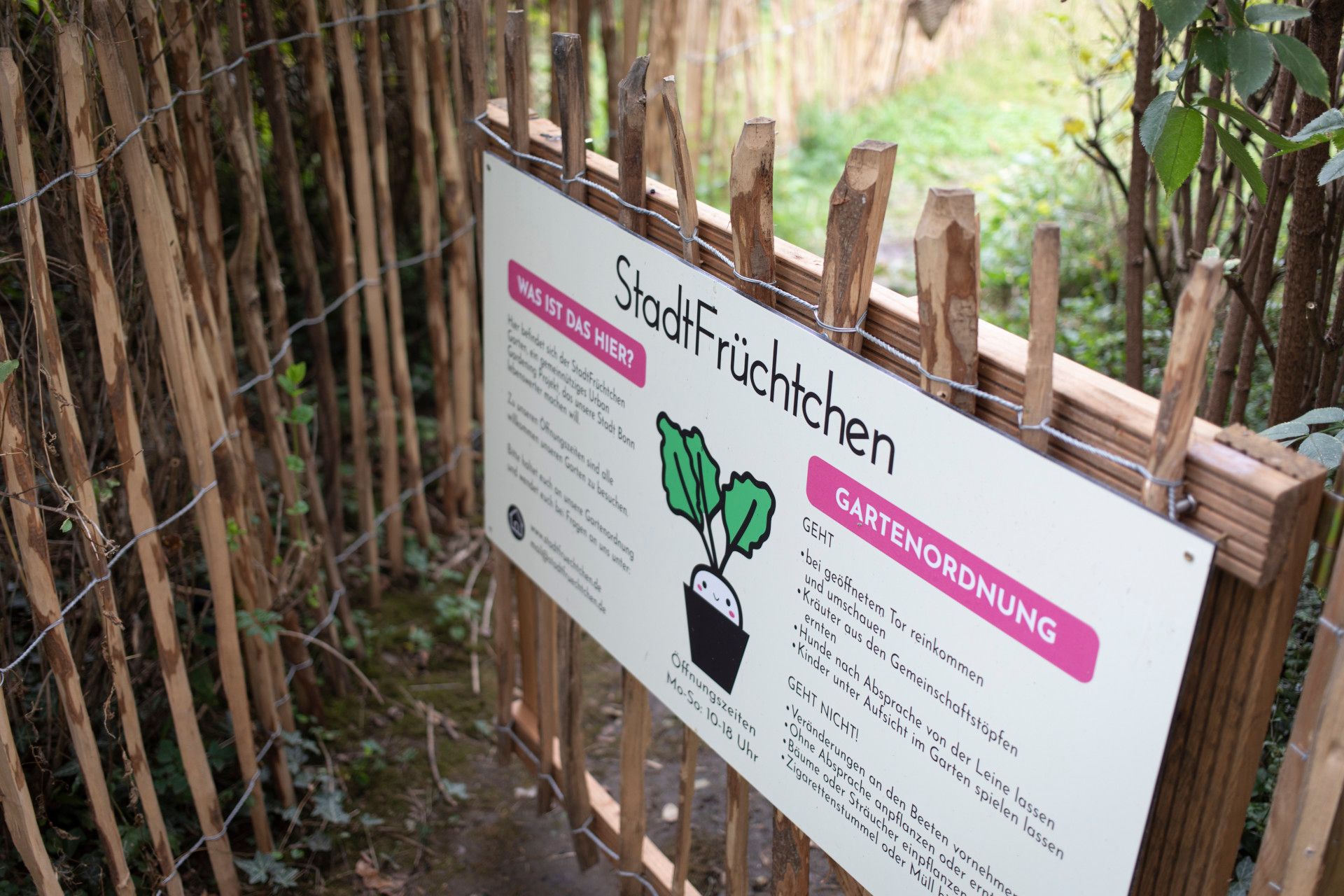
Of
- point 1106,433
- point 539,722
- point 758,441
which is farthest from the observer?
point 539,722

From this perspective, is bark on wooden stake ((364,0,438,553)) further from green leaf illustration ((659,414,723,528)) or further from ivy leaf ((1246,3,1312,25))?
ivy leaf ((1246,3,1312,25))

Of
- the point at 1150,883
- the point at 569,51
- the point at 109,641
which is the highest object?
the point at 569,51

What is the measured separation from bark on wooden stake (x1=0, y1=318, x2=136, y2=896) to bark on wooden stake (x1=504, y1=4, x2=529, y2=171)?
2.38ft

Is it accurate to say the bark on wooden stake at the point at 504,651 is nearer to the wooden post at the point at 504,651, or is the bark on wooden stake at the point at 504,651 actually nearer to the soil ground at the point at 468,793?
the wooden post at the point at 504,651

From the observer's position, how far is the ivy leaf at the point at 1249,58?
1248mm

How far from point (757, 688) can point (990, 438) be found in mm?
632

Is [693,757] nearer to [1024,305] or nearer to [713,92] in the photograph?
[1024,305]

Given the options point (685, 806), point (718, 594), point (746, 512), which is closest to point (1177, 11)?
point (746, 512)

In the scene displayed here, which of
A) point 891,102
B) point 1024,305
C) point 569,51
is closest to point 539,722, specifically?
point 569,51

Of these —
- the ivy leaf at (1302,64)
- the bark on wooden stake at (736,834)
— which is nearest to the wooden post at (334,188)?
the bark on wooden stake at (736,834)

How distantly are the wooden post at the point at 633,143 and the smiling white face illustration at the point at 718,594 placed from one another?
0.52m

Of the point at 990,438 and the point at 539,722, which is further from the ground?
the point at 990,438

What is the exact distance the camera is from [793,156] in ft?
19.0

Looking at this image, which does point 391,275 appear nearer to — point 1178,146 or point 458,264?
point 458,264
